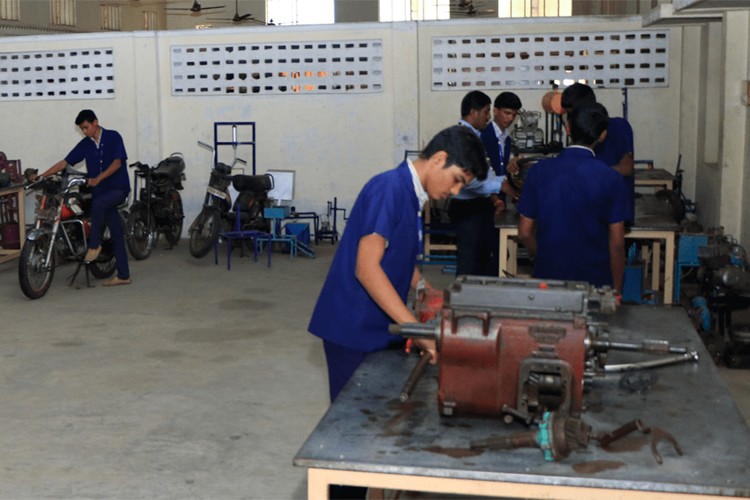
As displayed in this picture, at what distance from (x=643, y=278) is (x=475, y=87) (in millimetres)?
3220

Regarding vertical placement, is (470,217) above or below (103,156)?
below

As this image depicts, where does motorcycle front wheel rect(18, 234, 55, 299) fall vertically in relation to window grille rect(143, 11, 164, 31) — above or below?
below

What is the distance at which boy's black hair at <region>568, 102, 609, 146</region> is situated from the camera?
366cm

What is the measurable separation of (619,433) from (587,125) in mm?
1756

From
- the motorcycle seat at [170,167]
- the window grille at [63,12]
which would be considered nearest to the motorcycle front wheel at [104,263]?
the motorcycle seat at [170,167]

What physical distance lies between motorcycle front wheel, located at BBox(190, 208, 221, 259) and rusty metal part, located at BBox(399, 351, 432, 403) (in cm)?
614

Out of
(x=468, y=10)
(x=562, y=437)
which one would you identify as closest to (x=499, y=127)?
(x=562, y=437)

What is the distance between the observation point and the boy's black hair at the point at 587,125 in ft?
12.0

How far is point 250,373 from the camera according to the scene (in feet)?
17.4

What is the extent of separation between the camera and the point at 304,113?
31.4 feet

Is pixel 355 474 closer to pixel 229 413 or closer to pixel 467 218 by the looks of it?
pixel 229 413

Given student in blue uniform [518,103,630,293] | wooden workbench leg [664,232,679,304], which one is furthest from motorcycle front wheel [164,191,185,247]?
student in blue uniform [518,103,630,293]

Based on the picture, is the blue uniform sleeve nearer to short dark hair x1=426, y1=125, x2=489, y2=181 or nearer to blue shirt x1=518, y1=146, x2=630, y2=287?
short dark hair x1=426, y1=125, x2=489, y2=181

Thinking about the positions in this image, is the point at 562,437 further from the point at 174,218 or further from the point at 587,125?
the point at 174,218
